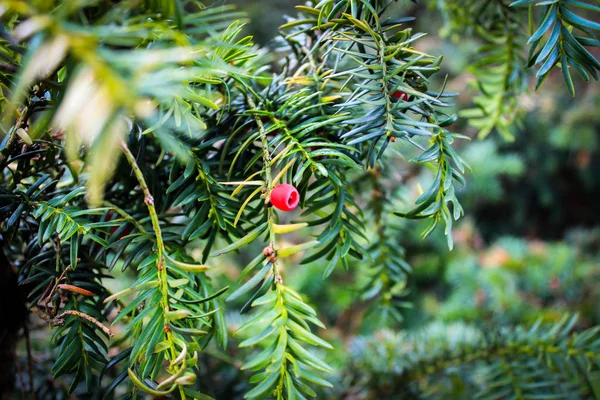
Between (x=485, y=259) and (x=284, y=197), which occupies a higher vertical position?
(x=284, y=197)

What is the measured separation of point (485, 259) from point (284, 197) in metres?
1.00

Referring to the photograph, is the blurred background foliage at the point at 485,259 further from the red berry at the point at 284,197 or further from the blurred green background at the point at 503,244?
the red berry at the point at 284,197

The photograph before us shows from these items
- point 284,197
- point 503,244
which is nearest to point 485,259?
point 503,244

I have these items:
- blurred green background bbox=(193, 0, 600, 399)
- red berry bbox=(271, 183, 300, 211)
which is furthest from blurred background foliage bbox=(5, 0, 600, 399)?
red berry bbox=(271, 183, 300, 211)

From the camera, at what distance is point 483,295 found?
40.6 inches

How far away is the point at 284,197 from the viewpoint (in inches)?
11.2

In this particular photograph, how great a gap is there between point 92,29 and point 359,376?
1.97 ft

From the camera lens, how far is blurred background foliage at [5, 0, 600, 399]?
2.16ft

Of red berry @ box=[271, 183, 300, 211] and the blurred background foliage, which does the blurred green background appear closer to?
the blurred background foliage

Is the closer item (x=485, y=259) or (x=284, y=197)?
(x=284, y=197)

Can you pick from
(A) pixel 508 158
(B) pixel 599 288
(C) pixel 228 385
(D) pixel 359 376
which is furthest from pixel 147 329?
(A) pixel 508 158

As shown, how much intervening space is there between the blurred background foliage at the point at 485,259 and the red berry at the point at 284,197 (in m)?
0.29

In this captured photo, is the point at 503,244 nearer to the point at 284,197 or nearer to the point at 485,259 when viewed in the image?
the point at 485,259

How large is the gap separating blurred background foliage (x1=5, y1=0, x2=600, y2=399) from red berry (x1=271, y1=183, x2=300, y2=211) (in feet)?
0.95
